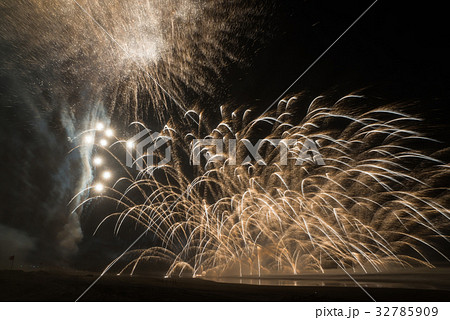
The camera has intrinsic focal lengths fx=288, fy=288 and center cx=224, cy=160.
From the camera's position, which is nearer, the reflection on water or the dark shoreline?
the dark shoreline

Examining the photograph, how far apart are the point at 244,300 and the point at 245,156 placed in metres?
11.8

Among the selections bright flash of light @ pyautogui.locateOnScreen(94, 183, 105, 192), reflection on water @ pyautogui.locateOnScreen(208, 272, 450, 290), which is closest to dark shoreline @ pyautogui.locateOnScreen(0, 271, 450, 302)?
reflection on water @ pyautogui.locateOnScreen(208, 272, 450, 290)

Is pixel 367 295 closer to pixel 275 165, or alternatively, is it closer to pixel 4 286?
pixel 275 165

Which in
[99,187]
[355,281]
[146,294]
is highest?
[99,187]

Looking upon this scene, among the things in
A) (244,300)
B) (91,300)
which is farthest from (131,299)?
(244,300)

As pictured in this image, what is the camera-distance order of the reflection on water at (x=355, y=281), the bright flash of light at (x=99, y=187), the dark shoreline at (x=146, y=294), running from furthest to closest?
the bright flash of light at (x=99, y=187) < the reflection on water at (x=355, y=281) < the dark shoreline at (x=146, y=294)

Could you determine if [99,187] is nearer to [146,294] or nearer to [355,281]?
[146,294]

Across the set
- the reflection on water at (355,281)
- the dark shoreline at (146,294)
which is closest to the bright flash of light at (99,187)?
the dark shoreline at (146,294)

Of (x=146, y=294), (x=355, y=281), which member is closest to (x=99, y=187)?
(x=146, y=294)

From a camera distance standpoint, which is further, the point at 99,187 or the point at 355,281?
the point at 99,187

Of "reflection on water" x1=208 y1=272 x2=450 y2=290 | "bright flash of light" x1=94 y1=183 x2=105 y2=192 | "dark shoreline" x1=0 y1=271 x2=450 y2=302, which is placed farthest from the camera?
"bright flash of light" x1=94 y1=183 x2=105 y2=192

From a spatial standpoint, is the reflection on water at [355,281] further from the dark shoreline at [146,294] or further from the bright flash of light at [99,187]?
the bright flash of light at [99,187]

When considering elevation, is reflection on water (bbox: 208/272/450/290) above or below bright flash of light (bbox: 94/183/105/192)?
below

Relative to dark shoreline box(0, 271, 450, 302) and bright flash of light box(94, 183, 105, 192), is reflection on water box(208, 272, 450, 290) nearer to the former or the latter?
dark shoreline box(0, 271, 450, 302)
